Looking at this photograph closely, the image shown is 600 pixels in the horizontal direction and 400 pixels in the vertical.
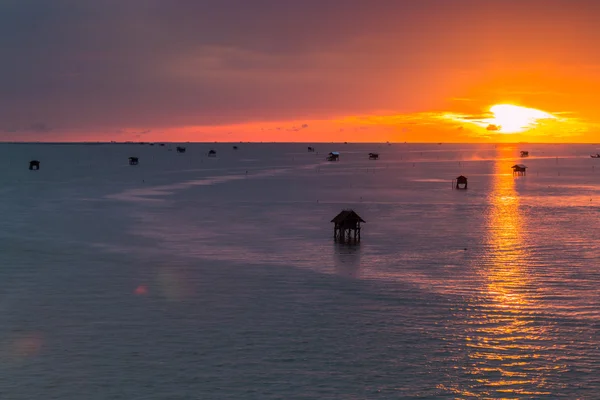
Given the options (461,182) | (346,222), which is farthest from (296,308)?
(461,182)

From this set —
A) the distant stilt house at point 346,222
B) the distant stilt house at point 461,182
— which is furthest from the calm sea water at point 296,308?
the distant stilt house at point 461,182

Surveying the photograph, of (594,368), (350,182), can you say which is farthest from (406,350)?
(350,182)

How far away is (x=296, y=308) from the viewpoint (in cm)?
4325

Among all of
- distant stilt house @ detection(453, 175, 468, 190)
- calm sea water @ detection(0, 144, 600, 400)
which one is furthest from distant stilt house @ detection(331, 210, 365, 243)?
distant stilt house @ detection(453, 175, 468, 190)

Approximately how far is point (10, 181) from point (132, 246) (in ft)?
364

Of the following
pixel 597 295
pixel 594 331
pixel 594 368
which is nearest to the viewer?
pixel 594 368

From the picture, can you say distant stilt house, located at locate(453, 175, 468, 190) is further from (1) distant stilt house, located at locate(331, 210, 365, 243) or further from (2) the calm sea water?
(1) distant stilt house, located at locate(331, 210, 365, 243)

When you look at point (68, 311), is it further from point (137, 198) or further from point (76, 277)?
point (137, 198)

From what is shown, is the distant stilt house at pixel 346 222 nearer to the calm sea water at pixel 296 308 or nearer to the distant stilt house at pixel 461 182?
the calm sea water at pixel 296 308

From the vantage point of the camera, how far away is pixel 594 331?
38.2 meters

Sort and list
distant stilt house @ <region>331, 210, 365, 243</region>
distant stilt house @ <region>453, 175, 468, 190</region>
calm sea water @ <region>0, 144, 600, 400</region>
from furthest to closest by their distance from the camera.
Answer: distant stilt house @ <region>453, 175, 468, 190</region>, distant stilt house @ <region>331, 210, 365, 243</region>, calm sea water @ <region>0, 144, 600, 400</region>

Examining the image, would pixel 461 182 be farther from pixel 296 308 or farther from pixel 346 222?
pixel 296 308

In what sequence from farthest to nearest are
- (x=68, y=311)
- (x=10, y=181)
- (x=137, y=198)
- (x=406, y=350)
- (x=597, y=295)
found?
(x=10, y=181) < (x=137, y=198) < (x=597, y=295) < (x=68, y=311) < (x=406, y=350)

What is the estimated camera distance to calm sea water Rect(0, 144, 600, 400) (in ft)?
105
